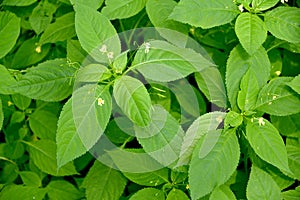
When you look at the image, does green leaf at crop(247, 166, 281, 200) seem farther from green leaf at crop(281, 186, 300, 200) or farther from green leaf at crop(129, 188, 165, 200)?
green leaf at crop(129, 188, 165, 200)

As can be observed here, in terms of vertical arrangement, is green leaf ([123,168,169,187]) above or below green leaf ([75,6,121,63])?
below

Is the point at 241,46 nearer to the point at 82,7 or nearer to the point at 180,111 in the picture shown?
the point at 180,111

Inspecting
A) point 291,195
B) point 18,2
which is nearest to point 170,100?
point 291,195

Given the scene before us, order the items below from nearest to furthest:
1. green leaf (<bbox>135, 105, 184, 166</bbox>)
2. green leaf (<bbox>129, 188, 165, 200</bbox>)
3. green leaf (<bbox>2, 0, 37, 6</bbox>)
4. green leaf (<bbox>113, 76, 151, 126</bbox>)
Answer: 1. green leaf (<bbox>113, 76, 151, 126</bbox>)
2. green leaf (<bbox>135, 105, 184, 166</bbox>)
3. green leaf (<bbox>129, 188, 165, 200</bbox>)
4. green leaf (<bbox>2, 0, 37, 6</bbox>)

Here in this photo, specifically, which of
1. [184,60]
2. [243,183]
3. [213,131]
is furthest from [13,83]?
[243,183]

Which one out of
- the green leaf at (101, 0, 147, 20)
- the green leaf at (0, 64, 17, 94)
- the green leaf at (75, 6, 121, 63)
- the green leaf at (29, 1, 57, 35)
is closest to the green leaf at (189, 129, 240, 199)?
the green leaf at (75, 6, 121, 63)

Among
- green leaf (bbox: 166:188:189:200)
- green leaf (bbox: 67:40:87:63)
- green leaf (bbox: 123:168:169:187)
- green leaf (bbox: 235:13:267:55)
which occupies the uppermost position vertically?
green leaf (bbox: 235:13:267:55)

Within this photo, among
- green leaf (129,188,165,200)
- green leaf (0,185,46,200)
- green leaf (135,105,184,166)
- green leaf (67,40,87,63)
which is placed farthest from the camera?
green leaf (0,185,46,200)
